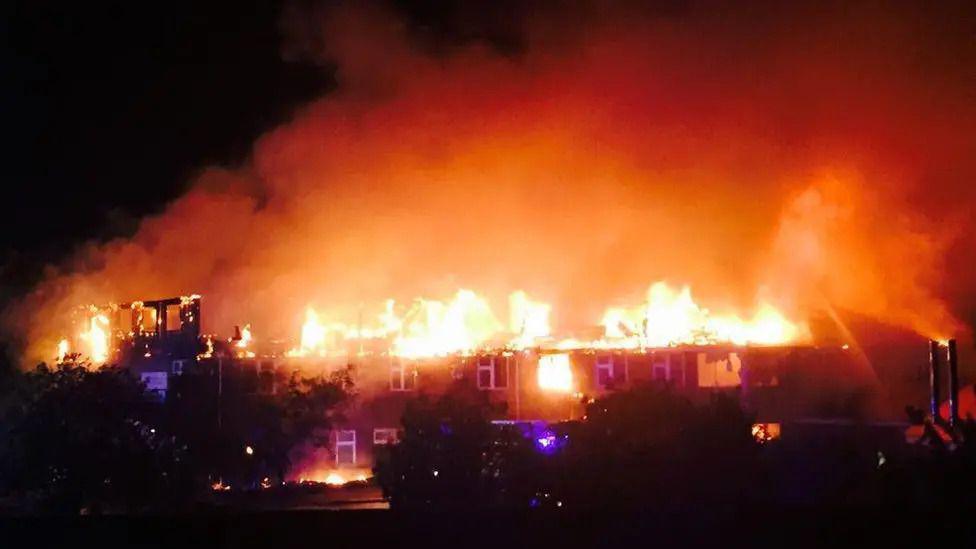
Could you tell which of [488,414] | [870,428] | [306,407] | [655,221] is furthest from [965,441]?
[655,221]

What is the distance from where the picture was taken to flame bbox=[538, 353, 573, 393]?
2683 centimetres

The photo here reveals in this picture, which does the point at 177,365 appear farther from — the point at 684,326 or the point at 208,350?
the point at 684,326

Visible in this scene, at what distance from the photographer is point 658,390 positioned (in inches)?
494

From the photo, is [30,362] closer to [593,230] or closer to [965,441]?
[593,230]

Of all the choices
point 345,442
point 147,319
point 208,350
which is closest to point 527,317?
point 345,442

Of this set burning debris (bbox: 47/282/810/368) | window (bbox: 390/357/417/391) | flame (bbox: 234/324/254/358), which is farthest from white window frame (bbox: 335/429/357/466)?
flame (bbox: 234/324/254/358)

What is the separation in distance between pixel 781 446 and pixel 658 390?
3.53m

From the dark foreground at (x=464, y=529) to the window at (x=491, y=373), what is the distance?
18.5 metres

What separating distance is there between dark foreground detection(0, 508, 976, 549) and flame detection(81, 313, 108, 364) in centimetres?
2669

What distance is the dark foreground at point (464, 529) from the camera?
303 inches

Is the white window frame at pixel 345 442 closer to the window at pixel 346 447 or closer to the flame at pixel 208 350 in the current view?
the window at pixel 346 447

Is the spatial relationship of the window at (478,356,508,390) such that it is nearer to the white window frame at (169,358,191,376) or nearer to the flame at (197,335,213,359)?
the flame at (197,335,213,359)

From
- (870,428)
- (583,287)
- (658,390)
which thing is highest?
(583,287)

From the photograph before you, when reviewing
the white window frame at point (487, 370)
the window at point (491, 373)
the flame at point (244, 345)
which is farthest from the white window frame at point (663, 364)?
the flame at point (244, 345)
